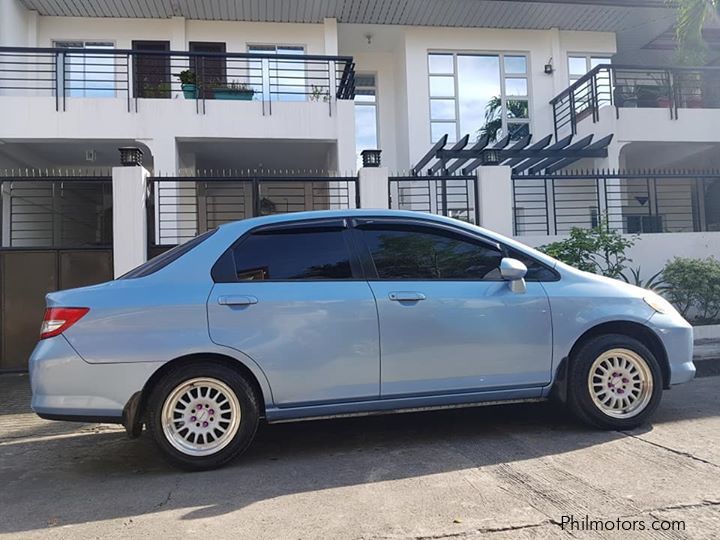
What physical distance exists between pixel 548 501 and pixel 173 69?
11.9 meters

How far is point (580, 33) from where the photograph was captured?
14.2m

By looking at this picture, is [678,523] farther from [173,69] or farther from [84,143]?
[173,69]

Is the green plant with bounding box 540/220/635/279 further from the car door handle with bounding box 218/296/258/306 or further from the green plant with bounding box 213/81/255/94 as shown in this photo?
the green plant with bounding box 213/81/255/94

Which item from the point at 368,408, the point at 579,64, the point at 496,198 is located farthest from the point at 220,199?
the point at 368,408

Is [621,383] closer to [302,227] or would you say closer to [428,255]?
[428,255]

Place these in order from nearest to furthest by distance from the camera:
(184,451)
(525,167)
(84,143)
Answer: (184,451) < (84,143) < (525,167)

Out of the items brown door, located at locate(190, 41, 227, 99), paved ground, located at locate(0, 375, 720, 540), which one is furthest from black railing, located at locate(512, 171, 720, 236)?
paved ground, located at locate(0, 375, 720, 540)

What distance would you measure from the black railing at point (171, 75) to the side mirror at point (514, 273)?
24.0ft

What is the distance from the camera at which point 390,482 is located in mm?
3520

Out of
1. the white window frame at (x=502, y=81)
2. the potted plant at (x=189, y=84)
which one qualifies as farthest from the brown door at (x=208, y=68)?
the white window frame at (x=502, y=81)

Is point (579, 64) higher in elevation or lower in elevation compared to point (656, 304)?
higher

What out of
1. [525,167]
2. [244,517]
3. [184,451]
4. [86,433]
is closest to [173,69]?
[525,167]

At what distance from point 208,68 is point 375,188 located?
6.17 metres

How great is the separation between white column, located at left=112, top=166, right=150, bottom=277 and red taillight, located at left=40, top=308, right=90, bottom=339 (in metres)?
4.30
